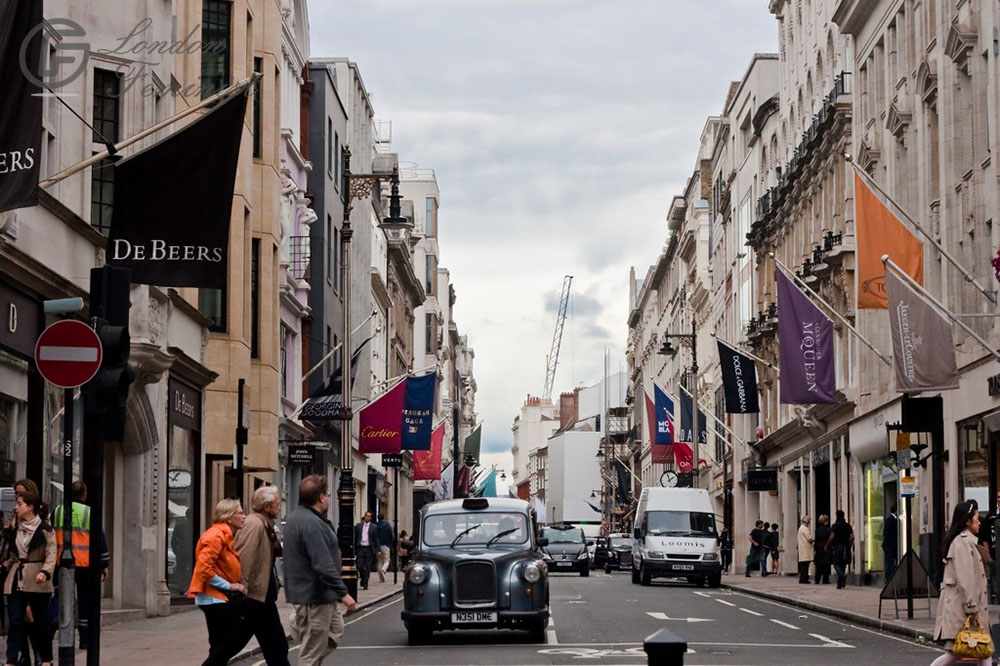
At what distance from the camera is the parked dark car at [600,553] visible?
75.4 m

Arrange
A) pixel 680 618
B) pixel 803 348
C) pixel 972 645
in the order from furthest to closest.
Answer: pixel 803 348, pixel 680 618, pixel 972 645

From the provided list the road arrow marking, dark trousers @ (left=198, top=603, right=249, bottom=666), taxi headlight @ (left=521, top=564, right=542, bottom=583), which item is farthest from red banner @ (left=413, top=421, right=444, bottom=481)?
dark trousers @ (left=198, top=603, right=249, bottom=666)

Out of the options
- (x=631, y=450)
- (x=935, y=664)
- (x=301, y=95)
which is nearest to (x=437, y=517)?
(x=935, y=664)

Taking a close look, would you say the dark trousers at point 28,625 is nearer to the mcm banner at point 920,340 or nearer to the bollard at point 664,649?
the bollard at point 664,649

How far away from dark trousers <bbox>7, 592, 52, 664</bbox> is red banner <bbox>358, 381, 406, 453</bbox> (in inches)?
1166

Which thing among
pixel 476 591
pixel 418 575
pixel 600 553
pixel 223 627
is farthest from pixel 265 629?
pixel 600 553

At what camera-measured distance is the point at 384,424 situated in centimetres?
4575

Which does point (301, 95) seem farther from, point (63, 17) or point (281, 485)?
point (63, 17)

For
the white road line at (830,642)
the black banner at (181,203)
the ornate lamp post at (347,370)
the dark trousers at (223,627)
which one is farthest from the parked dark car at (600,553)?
the dark trousers at (223,627)

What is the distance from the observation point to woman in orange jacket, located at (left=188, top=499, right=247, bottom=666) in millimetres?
14055

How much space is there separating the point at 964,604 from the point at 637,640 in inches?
293

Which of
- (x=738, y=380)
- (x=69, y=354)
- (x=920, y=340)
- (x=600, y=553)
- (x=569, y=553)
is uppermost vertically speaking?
(x=738, y=380)

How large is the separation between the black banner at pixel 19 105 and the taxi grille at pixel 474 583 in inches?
372

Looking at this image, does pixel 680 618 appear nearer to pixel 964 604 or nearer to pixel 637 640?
pixel 637 640
